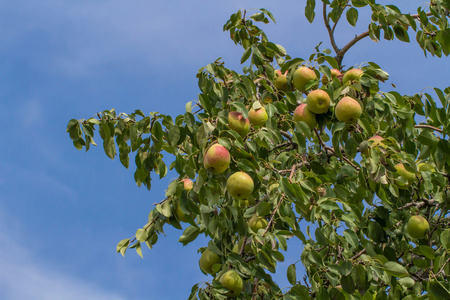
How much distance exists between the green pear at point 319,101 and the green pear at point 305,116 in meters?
0.05

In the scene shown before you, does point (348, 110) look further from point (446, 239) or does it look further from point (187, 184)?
point (187, 184)

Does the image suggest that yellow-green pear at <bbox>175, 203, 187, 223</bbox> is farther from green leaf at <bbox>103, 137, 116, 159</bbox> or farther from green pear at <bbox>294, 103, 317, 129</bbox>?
green pear at <bbox>294, 103, 317, 129</bbox>

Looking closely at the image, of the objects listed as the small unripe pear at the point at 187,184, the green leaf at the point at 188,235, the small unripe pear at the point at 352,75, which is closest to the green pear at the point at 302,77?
the small unripe pear at the point at 352,75

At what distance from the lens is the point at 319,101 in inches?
132

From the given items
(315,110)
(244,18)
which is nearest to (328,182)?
(315,110)

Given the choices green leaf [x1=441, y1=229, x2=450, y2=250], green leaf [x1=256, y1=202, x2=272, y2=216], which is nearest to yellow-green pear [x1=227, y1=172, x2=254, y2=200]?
green leaf [x1=256, y1=202, x2=272, y2=216]

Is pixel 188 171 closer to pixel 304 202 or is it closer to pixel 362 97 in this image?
pixel 304 202

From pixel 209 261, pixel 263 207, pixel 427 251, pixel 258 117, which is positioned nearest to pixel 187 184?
pixel 209 261

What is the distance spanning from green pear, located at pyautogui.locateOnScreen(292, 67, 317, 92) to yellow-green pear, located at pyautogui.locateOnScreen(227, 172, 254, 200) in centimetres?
113

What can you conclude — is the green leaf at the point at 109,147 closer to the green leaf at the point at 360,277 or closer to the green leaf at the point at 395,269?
the green leaf at the point at 360,277

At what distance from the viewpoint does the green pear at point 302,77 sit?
12.1ft

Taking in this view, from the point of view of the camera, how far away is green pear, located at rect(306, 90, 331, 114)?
10.9 ft

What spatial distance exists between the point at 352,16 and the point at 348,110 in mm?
1411

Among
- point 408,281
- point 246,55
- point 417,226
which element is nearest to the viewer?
point 408,281
